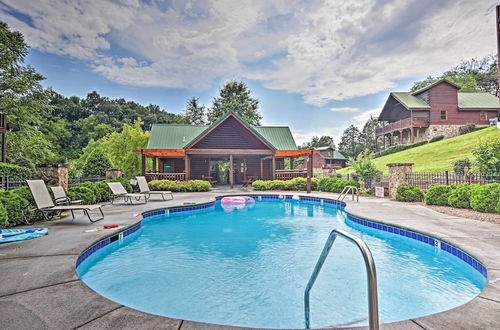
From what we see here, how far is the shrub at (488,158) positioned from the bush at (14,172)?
15888mm

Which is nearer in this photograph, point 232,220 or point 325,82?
point 232,220

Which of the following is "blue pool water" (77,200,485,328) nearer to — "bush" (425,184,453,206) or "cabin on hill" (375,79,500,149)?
"bush" (425,184,453,206)

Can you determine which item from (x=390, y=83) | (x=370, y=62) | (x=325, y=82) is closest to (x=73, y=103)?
(x=325, y=82)

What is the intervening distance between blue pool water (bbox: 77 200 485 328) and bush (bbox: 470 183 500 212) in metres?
3.35

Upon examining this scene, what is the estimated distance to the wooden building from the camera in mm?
17750

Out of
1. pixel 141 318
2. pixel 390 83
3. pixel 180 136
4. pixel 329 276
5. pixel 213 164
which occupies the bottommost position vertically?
pixel 329 276

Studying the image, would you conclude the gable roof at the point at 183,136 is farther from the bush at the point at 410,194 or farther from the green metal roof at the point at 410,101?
the green metal roof at the point at 410,101

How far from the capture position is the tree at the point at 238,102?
3662 centimetres

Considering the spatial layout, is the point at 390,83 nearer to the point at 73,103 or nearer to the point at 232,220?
the point at 232,220

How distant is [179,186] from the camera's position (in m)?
16.2

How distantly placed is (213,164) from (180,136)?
4616 mm

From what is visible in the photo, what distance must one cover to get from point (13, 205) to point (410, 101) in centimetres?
3517

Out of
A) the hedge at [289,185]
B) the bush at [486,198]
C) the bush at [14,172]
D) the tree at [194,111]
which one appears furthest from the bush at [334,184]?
the tree at [194,111]

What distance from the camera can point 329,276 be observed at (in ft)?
13.8
